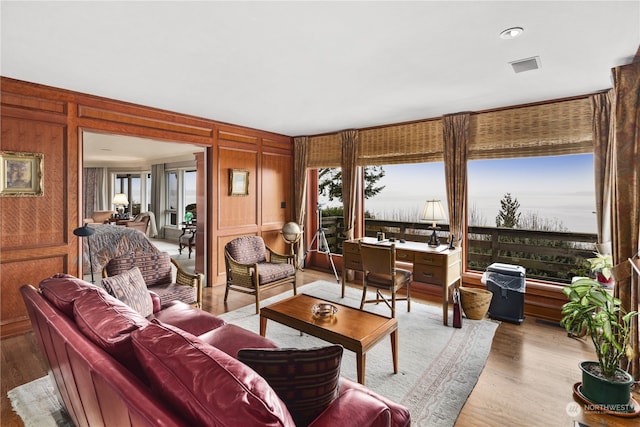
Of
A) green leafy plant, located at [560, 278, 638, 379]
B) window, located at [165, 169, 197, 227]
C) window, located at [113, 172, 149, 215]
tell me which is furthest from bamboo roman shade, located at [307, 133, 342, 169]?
window, located at [113, 172, 149, 215]

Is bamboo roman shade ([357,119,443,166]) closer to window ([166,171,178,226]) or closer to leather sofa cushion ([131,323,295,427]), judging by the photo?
leather sofa cushion ([131,323,295,427])

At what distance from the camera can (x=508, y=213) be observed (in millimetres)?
4250

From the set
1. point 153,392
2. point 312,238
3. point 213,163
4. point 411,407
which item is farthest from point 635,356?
point 213,163

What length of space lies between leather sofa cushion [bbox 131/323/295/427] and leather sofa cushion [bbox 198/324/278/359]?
2.90ft

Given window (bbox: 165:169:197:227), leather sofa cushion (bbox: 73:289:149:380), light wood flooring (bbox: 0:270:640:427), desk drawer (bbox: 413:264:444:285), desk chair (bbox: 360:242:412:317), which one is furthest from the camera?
window (bbox: 165:169:197:227)

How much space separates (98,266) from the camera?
17.3ft

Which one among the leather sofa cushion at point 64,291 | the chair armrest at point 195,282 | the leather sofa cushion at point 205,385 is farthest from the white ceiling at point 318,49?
the chair armrest at point 195,282

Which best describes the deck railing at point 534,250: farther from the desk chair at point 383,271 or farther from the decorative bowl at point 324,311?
the decorative bowl at point 324,311

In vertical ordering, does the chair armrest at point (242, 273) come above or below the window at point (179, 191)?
below

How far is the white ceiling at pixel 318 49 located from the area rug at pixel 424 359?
2541 millimetres

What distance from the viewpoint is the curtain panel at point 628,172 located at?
2.46 metres

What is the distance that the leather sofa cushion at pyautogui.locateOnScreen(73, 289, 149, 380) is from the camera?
50.2 inches

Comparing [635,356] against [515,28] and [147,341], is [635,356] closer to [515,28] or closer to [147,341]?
[515,28]

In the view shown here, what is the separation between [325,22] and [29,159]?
10.7 feet
